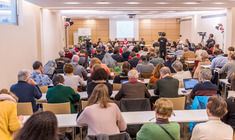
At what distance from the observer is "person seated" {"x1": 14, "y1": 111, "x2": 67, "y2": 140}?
5.26 feet

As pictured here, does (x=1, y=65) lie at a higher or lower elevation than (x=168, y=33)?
lower

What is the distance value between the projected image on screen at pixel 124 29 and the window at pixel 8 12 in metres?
15.9

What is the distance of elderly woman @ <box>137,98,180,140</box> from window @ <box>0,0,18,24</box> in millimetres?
5565

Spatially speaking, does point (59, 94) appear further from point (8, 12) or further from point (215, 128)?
point (8, 12)

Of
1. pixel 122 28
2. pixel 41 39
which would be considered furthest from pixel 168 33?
pixel 41 39

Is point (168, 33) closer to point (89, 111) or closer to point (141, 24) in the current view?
point (141, 24)

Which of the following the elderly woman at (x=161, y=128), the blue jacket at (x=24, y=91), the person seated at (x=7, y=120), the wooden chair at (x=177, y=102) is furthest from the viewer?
the blue jacket at (x=24, y=91)

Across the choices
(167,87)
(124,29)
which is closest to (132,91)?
(167,87)

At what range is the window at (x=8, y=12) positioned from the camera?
6977 mm

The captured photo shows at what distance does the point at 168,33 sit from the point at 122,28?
4354 millimetres

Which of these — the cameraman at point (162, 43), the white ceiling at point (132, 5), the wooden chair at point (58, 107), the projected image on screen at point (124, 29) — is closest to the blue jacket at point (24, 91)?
the wooden chair at point (58, 107)

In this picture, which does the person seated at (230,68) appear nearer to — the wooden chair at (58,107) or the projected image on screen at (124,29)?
the wooden chair at (58,107)

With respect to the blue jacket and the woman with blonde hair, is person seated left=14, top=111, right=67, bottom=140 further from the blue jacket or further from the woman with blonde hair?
the blue jacket

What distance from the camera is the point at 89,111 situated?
3.02 meters
